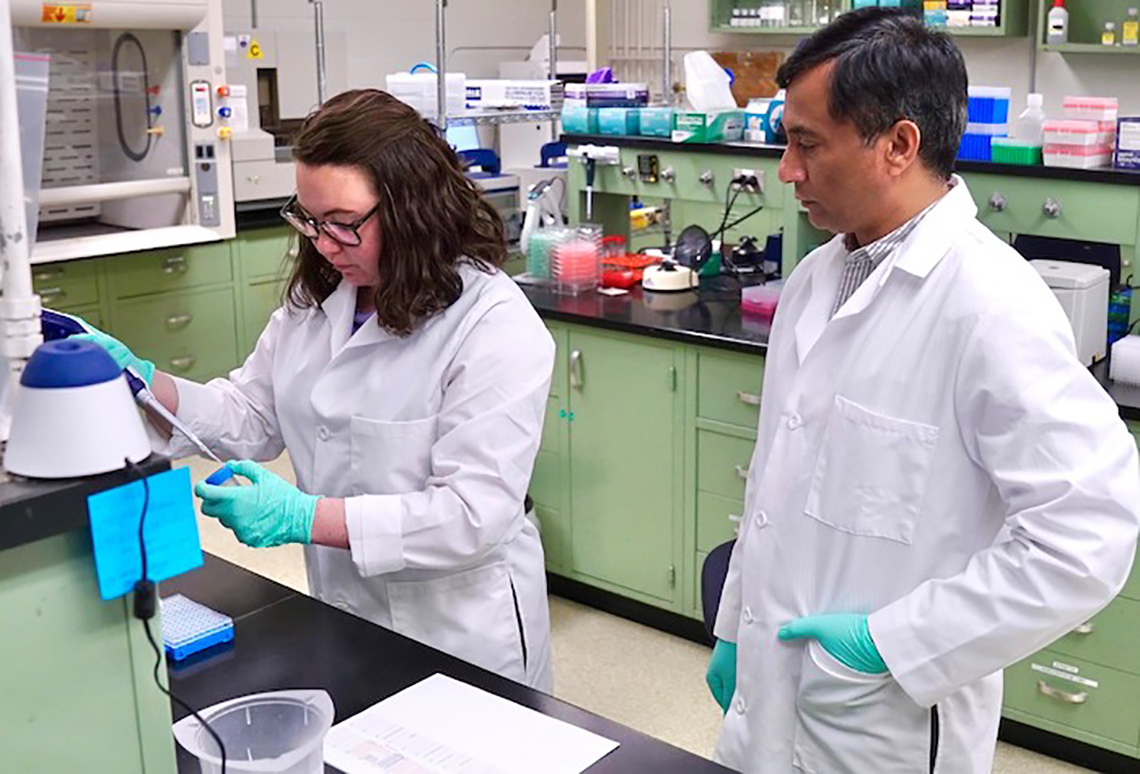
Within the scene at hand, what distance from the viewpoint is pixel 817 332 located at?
1.58 meters

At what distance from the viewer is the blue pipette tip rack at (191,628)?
5.21 ft

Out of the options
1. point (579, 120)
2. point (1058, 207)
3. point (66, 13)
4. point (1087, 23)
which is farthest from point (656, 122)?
point (1087, 23)

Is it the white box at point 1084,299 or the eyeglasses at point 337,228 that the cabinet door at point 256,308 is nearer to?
the white box at point 1084,299

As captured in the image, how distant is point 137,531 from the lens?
977 mm

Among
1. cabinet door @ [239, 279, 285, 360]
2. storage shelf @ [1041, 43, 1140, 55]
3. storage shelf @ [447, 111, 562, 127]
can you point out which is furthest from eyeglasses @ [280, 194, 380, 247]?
storage shelf @ [1041, 43, 1140, 55]

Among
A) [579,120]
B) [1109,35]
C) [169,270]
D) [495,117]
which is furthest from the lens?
[1109,35]

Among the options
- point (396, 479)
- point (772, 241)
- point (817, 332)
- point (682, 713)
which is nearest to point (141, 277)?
point (772, 241)

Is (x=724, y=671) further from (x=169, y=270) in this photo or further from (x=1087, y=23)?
(x=1087, y=23)

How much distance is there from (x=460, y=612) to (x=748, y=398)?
1407 mm

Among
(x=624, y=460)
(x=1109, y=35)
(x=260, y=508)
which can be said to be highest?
(x=1109, y=35)

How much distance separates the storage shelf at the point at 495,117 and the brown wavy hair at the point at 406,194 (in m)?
2.46

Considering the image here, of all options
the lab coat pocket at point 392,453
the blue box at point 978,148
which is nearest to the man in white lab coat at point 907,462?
the lab coat pocket at point 392,453

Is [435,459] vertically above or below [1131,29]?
below

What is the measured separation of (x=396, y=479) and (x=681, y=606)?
163cm
